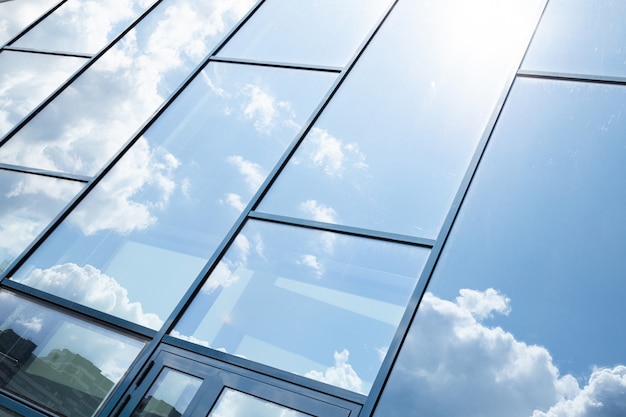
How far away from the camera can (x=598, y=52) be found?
4.53 m

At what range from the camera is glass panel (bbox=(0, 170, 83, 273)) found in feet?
15.3

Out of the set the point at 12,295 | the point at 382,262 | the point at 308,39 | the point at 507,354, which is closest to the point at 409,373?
the point at 507,354

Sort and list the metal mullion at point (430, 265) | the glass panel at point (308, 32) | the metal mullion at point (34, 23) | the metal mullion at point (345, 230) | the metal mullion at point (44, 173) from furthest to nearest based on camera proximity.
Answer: the metal mullion at point (34, 23) < the glass panel at point (308, 32) < the metal mullion at point (44, 173) < the metal mullion at point (345, 230) < the metal mullion at point (430, 265)

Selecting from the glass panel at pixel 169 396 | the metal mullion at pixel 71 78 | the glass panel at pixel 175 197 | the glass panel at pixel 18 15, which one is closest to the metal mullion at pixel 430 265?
the glass panel at pixel 169 396

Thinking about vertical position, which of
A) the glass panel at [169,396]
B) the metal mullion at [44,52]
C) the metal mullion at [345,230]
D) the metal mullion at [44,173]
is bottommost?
the glass panel at [169,396]

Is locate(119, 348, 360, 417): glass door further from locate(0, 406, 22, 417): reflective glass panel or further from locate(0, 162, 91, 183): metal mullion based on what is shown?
locate(0, 162, 91, 183): metal mullion

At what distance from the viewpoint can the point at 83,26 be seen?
6891 mm

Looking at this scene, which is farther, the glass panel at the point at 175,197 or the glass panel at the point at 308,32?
Answer: the glass panel at the point at 308,32

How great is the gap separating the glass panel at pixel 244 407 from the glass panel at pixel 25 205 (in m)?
2.25

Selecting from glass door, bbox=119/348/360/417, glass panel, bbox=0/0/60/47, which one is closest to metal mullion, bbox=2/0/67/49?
glass panel, bbox=0/0/60/47

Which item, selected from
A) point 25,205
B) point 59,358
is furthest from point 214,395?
point 25,205

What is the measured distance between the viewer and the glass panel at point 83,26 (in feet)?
21.8

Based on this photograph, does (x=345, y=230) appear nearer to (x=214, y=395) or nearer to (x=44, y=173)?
(x=214, y=395)

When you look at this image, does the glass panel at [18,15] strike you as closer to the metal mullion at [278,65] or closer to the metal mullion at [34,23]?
the metal mullion at [34,23]
